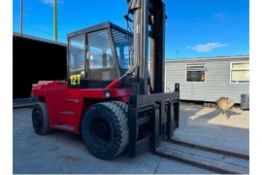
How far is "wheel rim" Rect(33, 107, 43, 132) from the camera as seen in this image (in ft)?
16.1

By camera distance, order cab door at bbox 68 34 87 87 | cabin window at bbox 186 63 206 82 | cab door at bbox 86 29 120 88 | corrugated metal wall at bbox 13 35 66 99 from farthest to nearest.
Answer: cabin window at bbox 186 63 206 82, corrugated metal wall at bbox 13 35 66 99, cab door at bbox 68 34 87 87, cab door at bbox 86 29 120 88

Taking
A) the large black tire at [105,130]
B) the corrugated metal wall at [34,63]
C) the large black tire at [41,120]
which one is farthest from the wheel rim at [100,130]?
the corrugated metal wall at [34,63]

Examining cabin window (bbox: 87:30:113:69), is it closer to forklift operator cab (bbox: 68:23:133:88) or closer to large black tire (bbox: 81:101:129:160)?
forklift operator cab (bbox: 68:23:133:88)

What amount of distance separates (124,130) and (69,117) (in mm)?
1601

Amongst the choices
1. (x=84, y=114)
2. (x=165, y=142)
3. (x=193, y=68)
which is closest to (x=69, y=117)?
(x=84, y=114)

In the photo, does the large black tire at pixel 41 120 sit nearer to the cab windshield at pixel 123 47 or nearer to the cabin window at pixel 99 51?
the cabin window at pixel 99 51

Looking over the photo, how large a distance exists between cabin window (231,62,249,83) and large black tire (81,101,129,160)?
30.1 feet

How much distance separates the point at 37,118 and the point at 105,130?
2.44 meters

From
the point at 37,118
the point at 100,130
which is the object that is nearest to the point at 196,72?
the point at 37,118

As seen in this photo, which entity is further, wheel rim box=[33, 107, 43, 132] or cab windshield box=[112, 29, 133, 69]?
wheel rim box=[33, 107, 43, 132]

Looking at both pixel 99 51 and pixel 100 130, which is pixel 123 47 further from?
pixel 100 130

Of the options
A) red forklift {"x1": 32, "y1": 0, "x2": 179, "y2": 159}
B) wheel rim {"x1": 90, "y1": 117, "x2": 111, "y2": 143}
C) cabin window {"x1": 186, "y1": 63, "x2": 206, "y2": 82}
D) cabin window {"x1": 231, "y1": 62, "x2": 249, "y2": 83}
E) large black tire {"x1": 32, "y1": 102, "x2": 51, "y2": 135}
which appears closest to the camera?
red forklift {"x1": 32, "y1": 0, "x2": 179, "y2": 159}

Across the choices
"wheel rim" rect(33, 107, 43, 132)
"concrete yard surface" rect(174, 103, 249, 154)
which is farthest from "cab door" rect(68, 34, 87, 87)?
"concrete yard surface" rect(174, 103, 249, 154)

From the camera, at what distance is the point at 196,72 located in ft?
38.0
